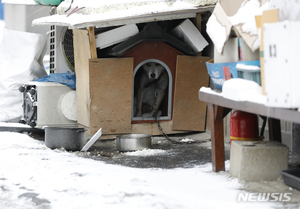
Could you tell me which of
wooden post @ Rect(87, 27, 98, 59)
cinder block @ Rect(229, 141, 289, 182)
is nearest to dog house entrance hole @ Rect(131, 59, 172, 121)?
wooden post @ Rect(87, 27, 98, 59)

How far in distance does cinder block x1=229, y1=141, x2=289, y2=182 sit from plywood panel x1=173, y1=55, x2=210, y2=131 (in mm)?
3698

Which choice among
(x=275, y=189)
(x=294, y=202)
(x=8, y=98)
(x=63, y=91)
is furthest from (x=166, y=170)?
(x=8, y=98)

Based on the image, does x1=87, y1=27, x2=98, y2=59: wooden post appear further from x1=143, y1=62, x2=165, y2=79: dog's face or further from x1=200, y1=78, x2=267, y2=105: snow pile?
x1=200, y1=78, x2=267, y2=105: snow pile

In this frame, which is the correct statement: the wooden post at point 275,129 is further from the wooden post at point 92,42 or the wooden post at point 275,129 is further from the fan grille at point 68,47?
the fan grille at point 68,47

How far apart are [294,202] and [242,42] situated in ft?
4.81

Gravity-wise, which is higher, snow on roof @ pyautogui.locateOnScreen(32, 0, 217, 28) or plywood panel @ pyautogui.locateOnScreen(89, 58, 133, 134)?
snow on roof @ pyautogui.locateOnScreen(32, 0, 217, 28)

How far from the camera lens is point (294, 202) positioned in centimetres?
318

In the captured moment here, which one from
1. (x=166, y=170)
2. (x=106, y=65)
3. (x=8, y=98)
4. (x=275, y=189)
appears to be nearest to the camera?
(x=275, y=189)

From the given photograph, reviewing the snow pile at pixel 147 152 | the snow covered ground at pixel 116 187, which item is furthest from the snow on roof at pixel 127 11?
the snow covered ground at pixel 116 187

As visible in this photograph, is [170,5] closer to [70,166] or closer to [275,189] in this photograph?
[70,166]

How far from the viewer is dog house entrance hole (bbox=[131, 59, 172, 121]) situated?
7555 millimetres

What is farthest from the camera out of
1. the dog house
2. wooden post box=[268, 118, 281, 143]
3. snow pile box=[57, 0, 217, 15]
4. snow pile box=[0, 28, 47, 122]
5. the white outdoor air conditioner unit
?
snow pile box=[0, 28, 47, 122]

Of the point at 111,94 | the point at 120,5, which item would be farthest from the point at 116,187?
the point at 120,5

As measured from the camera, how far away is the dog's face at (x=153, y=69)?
7609 millimetres
